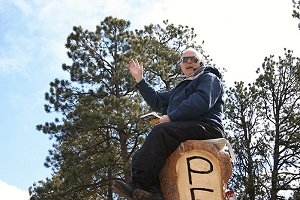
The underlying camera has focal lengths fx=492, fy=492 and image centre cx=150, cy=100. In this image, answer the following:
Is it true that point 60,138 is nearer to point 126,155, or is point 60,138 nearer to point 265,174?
point 126,155

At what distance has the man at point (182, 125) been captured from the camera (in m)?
3.46

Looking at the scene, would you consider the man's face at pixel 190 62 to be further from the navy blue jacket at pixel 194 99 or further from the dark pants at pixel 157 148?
the dark pants at pixel 157 148

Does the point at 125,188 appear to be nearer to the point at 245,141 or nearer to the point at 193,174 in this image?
the point at 193,174

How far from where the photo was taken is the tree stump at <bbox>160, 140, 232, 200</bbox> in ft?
11.7

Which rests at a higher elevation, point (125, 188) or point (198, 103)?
point (198, 103)

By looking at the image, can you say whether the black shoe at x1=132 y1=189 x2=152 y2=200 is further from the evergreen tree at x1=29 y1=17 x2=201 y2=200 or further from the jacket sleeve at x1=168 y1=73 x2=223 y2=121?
the evergreen tree at x1=29 y1=17 x2=201 y2=200

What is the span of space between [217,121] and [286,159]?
49.0ft

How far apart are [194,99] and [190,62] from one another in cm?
50

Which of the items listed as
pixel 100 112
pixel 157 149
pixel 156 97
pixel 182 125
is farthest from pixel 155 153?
pixel 100 112

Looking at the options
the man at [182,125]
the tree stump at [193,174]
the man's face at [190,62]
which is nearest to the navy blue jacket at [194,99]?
the man at [182,125]

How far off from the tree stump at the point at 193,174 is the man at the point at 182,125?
0.19ft

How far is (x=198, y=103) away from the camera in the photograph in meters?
3.57

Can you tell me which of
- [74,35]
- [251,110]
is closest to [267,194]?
[251,110]

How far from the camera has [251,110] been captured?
18.9 m
